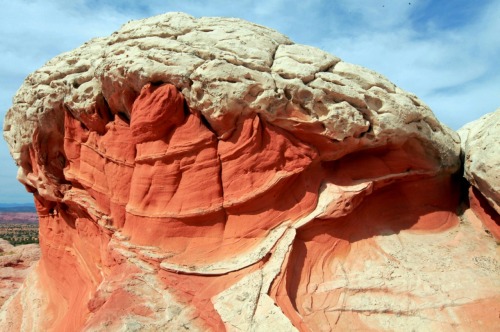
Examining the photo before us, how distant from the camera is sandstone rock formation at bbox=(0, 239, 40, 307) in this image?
11328 mm

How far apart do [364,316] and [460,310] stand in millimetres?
1252

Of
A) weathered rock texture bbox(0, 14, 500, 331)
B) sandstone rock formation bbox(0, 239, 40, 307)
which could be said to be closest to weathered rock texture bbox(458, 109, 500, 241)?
weathered rock texture bbox(0, 14, 500, 331)

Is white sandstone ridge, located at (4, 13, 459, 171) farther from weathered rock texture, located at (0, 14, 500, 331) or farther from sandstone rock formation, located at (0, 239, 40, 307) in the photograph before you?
sandstone rock formation, located at (0, 239, 40, 307)

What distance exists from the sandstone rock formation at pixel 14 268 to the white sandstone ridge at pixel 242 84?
6.70 metres

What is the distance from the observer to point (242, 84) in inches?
207

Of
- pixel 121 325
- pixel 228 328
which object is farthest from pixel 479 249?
pixel 121 325

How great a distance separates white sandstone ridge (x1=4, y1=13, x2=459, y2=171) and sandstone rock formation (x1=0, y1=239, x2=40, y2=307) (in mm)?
6704

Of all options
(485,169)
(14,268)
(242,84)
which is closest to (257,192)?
(242,84)

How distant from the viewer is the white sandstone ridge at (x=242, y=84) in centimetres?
538

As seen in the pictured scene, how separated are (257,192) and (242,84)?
138cm

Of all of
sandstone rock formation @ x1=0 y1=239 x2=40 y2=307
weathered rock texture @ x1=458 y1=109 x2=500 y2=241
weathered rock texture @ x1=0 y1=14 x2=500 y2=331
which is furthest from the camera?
sandstone rock formation @ x1=0 y1=239 x2=40 y2=307

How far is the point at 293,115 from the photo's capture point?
5.53 meters

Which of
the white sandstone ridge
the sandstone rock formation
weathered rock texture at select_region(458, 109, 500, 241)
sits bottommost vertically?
the sandstone rock formation

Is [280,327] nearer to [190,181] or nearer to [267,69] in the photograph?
[190,181]
